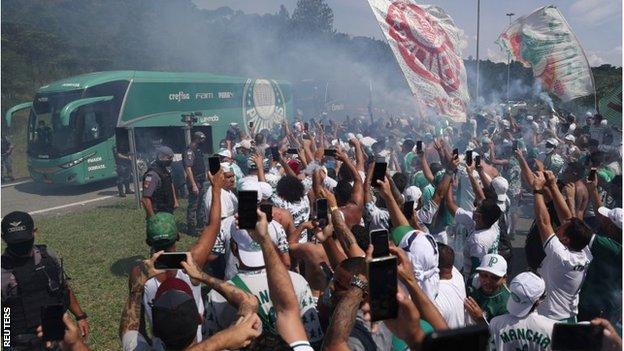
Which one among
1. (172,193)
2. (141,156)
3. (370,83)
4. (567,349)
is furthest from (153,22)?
(567,349)

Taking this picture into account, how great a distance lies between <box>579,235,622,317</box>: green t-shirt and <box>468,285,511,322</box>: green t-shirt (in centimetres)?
80

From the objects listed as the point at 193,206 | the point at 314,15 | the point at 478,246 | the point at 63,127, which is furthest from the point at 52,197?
the point at 314,15

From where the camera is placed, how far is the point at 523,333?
2941 millimetres

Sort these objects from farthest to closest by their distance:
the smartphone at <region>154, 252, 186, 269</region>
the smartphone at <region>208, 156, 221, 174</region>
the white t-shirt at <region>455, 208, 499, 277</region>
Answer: the white t-shirt at <region>455, 208, 499, 277</region>, the smartphone at <region>208, 156, 221, 174</region>, the smartphone at <region>154, 252, 186, 269</region>

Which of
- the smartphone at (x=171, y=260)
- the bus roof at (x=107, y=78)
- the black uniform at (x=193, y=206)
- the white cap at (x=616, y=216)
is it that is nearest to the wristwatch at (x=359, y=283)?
the smartphone at (x=171, y=260)

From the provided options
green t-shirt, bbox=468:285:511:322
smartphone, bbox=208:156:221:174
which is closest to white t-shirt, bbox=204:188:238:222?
smartphone, bbox=208:156:221:174

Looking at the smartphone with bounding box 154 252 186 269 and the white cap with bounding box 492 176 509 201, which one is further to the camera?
the white cap with bounding box 492 176 509 201

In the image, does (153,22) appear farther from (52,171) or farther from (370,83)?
(52,171)

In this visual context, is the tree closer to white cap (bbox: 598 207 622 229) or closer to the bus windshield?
the bus windshield

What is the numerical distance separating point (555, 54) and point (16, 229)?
8.63 metres

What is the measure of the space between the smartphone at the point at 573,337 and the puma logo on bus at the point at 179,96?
667 inches

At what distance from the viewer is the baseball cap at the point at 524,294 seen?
9.66ft

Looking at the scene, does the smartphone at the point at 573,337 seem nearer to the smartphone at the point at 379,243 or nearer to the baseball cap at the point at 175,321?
the smartphone at the point at 379,243

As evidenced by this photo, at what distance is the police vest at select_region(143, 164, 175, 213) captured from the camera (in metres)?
7.17
